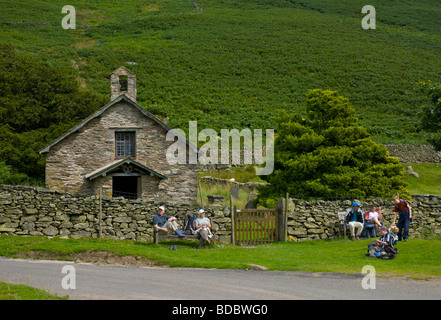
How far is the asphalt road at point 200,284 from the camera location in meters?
10.9

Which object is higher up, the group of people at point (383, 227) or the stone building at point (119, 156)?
the stone building at point (119, 156)

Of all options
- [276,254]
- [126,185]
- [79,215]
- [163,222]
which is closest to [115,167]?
[126,185]

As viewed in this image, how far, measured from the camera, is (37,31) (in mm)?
100688

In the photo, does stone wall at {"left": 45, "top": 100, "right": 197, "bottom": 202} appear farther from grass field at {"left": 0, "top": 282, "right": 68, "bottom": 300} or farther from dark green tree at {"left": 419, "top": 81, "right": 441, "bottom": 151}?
grass field at {"left": 0, "top": 282, "right": 68, "bottom": 300}

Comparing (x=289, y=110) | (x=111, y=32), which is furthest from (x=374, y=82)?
(x=111, y=32)

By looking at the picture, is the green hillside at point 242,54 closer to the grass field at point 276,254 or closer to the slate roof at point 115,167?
the slate roof at point 115,167

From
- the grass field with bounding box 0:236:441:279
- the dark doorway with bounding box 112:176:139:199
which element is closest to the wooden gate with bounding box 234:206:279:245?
the grass field with bounding box 0:236:441:279

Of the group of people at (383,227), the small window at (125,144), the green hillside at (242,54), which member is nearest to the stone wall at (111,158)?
the small window at (125,144)

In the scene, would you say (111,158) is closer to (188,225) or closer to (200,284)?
(188,225)

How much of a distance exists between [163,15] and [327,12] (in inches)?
1578

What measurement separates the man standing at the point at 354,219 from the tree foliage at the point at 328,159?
3.52 metres

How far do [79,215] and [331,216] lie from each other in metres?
10.2

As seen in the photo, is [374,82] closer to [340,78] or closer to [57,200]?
[340,78]

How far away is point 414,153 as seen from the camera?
157 ft
